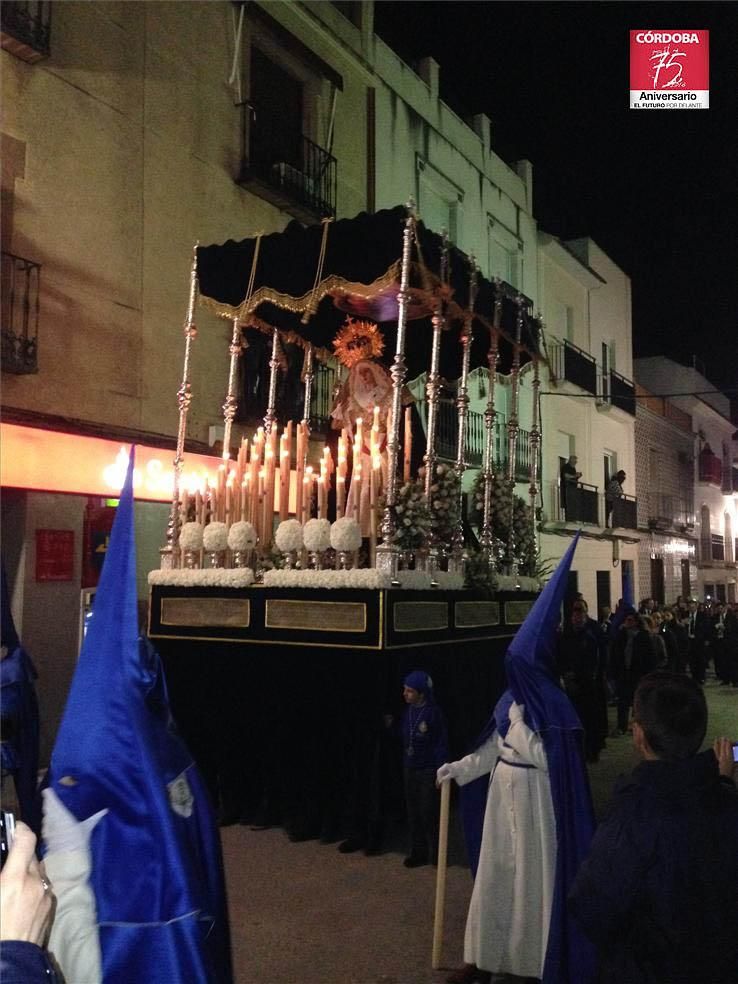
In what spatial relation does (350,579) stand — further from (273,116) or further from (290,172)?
(273,116)

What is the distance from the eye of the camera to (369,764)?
5.76 metres

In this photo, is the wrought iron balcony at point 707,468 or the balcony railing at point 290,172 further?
the wrought iron balcony at point 707,468

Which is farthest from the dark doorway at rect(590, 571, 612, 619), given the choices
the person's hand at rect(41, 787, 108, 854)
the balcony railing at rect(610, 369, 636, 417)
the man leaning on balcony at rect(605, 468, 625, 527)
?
the person's hand at rect(41, 787, 108, 854)

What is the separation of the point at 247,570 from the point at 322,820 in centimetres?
190

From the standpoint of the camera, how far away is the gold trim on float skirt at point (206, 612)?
20.6ft

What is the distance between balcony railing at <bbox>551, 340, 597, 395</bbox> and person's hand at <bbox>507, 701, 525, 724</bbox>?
15.1 metres

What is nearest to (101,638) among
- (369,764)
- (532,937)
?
(532,937)

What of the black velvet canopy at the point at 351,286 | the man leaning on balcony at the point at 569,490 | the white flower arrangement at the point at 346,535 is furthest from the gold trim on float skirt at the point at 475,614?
the man leaning on balcony at the point at 569,490

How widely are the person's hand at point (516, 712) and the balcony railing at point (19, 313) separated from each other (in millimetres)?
5794

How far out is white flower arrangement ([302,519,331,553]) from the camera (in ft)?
20.4

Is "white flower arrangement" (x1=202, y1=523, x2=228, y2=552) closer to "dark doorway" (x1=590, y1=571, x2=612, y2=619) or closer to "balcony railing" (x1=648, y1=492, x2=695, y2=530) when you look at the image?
"dark doorway" (x1=590, y1=571, x2=612, y2=619)

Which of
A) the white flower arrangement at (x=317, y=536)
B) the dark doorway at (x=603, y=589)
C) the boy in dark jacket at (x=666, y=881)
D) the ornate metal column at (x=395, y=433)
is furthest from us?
the dark doorway at (x=603, y=589)

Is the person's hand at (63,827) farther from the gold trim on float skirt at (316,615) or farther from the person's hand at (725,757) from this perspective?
the gold trim on float skirt at (316,615)

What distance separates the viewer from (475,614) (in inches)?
271
